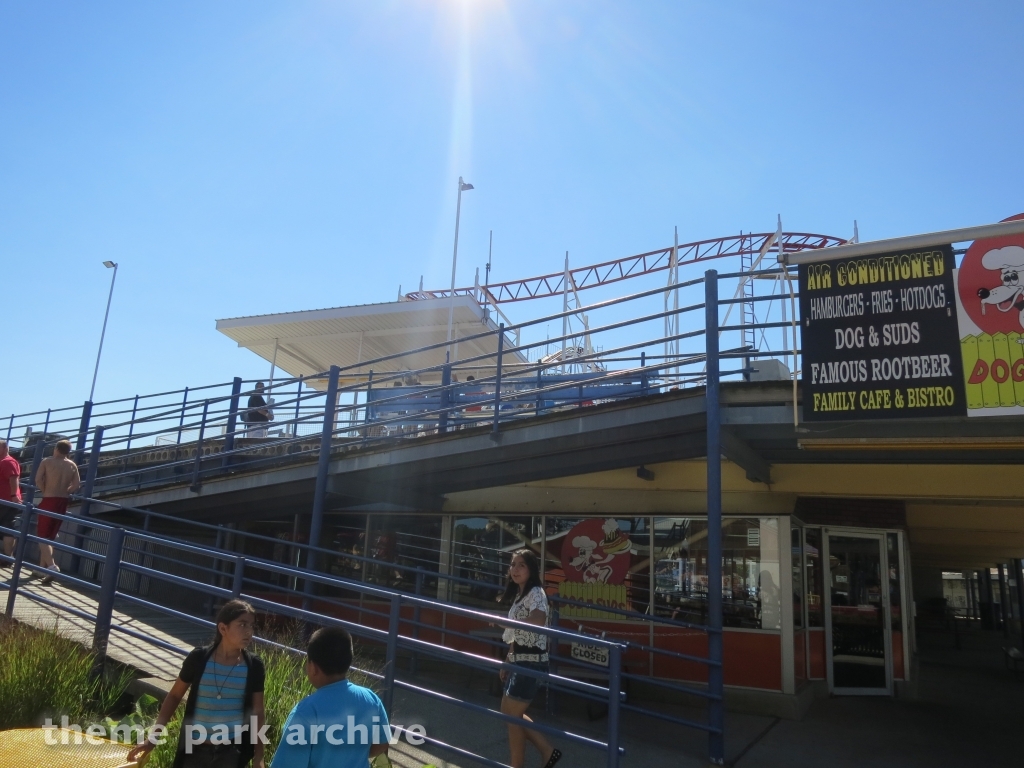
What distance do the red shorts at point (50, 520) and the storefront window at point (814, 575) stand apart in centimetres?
939

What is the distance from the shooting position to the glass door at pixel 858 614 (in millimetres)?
10672

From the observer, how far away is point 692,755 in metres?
6.56

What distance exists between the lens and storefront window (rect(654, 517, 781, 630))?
959 cm

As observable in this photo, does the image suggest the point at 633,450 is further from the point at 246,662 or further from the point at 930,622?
the point at 930,622

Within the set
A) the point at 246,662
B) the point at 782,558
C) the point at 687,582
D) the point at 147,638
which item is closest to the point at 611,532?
the point at 687,582

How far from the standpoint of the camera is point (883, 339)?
20.4ft

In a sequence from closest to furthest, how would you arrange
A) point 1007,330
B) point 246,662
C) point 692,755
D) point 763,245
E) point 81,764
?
1. point 81,764
2. point 246,662
3. point 1007,330
4. point 692,755
5. point 763,245

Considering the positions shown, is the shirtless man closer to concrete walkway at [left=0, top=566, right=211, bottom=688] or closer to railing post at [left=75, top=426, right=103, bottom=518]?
concrete walkway at [left=0, top=566, right=211, bottom=688]

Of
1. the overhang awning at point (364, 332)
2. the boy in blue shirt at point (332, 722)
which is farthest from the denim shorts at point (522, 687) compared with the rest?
the overhang awning at point (364, 332)

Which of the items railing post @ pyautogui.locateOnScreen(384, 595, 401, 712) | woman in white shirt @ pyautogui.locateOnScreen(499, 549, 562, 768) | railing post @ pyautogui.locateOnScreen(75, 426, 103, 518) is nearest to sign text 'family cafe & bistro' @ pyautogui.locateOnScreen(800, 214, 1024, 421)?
woman in white shirt @ pyautogui.locateOnScreen(499, 549, 562, 768)

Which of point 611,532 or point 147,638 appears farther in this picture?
point 611,532

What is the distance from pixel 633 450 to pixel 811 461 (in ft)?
6.53

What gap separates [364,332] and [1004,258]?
50.1 feet

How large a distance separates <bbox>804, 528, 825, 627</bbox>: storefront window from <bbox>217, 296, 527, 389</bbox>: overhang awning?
28.1ft
